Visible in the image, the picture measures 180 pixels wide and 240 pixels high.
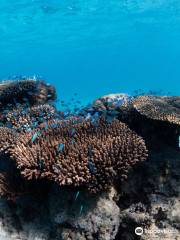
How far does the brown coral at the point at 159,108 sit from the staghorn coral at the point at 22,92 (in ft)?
11.5

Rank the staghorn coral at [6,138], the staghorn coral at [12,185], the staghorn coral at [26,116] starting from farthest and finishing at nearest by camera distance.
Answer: the staghorn coral at [26,116] < the staghorn coral at [6,138] < the staghorn coral at [12,185]

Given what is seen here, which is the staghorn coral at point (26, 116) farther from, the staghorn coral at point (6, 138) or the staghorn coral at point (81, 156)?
the staghorn coral at point (81, 156)

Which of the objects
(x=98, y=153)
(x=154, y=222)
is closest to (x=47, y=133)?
(x=98, y=153)

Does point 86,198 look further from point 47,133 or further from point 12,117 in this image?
point 12,117

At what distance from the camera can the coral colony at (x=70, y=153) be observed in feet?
16.7

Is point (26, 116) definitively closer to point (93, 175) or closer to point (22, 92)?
point (22, 92)

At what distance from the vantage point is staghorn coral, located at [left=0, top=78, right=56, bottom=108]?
8945 millimetres

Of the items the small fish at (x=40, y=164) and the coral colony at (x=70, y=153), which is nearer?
the coral colony at (x=70, y=153)

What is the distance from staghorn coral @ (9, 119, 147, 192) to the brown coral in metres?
0.81

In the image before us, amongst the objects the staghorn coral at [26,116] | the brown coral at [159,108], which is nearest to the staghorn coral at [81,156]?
the brown coral at [159,108]

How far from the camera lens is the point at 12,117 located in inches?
302

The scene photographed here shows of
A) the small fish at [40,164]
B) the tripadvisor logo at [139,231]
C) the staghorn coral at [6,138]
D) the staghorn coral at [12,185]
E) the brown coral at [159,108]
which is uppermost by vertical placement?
the brown coral at [159,108]

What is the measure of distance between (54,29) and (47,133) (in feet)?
168

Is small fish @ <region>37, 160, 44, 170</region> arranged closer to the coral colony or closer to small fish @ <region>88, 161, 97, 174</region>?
the coral colony
